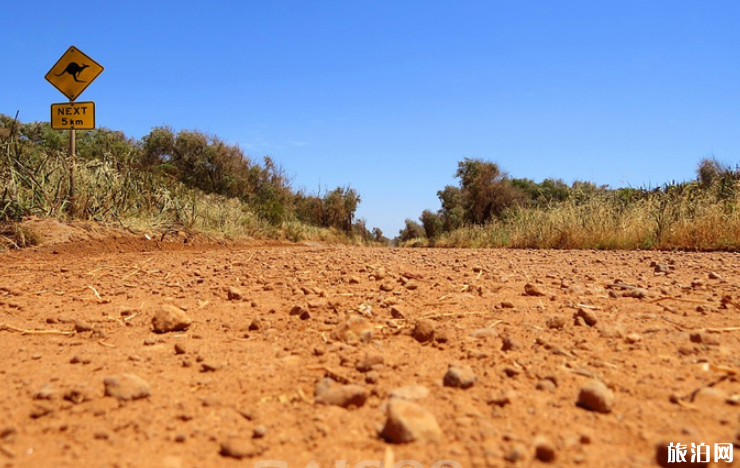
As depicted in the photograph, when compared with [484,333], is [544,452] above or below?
below

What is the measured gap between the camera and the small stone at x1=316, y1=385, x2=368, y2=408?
1519 mm

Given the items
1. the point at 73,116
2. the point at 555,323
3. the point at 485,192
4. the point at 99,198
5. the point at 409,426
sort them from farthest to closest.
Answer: the point at 485,192
the point at 99,198
the point at 73,116
the point at 555,323
the point at 409,426

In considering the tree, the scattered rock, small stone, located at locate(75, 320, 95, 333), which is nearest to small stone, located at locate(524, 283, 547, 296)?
the scattered rock

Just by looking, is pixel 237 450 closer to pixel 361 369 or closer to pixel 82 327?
pixel 361 369

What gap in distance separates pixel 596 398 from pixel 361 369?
0.78 m

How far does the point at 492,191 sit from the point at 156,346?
940 inches

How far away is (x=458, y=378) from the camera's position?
1.63m

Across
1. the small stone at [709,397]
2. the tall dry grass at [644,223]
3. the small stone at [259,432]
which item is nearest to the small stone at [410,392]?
the small stone at [259,432]

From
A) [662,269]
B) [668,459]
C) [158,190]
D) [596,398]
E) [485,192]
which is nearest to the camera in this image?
[668,459]

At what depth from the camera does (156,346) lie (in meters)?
2.20

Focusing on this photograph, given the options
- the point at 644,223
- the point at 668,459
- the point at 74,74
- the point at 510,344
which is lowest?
the point at 668,459

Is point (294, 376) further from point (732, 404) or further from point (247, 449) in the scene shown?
point (732, 404)

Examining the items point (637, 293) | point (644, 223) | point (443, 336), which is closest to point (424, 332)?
point (443, 336)

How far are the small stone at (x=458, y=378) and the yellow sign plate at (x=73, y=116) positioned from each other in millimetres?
8087
